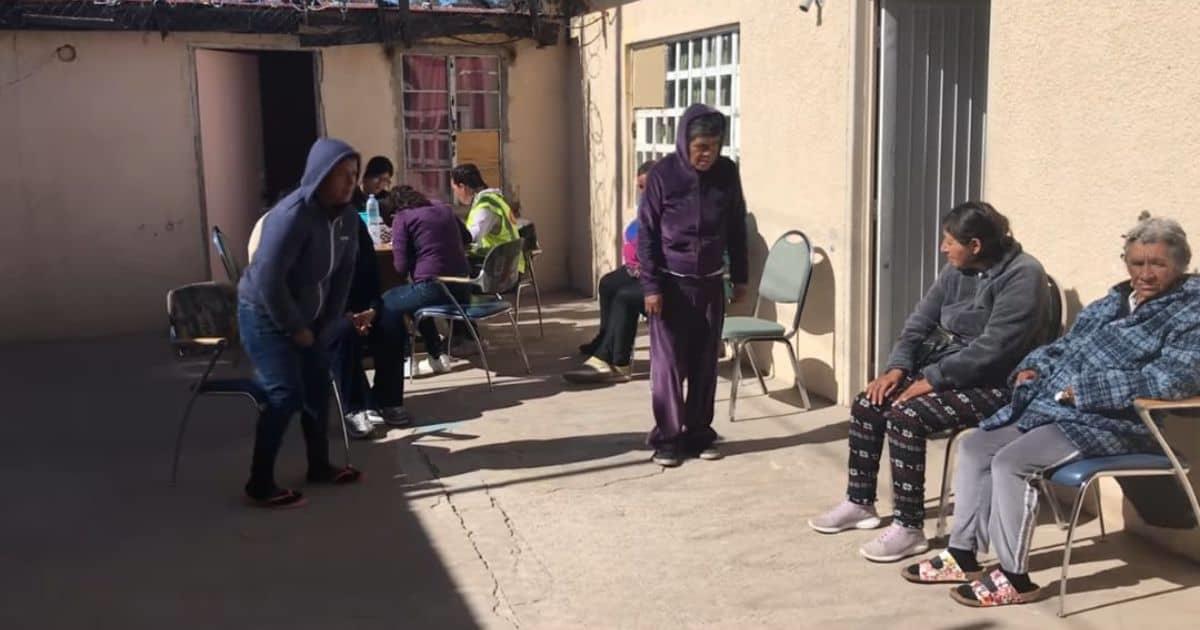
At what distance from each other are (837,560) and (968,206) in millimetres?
1400

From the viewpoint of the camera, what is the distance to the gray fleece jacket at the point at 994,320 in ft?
13.3

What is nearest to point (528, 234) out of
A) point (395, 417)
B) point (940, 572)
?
point (395, 417)

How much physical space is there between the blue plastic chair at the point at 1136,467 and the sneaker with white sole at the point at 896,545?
23.3 inches

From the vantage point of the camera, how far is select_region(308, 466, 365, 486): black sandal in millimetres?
5148

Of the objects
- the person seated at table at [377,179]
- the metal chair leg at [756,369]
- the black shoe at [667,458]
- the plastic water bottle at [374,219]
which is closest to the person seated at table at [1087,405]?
the black shoe at [667,458]

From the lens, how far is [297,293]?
15.5 feet

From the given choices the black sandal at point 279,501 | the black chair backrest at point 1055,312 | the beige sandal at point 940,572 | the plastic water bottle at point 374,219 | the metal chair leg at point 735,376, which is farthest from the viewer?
the plastic water bottle at point 374,219

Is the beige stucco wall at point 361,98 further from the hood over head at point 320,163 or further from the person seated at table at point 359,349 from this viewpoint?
the hood over head at point 320,163

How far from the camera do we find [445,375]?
24.1 feet

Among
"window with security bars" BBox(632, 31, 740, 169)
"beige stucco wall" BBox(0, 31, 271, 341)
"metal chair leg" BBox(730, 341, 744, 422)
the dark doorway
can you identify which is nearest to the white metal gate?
"metal chair leg" BBox(730, 341, 744, 422)

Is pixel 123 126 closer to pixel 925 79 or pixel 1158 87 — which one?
pixel 925 79

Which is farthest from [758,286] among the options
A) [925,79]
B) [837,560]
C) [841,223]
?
[837,560]

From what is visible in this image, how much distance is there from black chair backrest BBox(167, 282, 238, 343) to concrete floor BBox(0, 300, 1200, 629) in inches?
25.4

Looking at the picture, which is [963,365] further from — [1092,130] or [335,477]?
[335,477]
